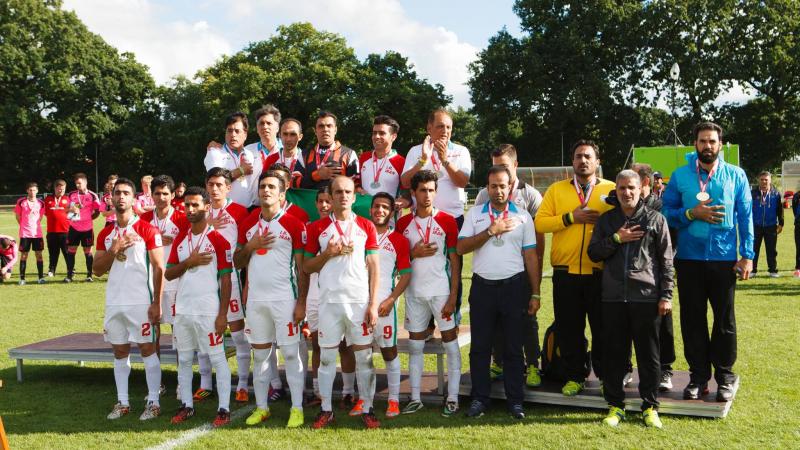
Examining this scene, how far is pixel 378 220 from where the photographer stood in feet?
18.7

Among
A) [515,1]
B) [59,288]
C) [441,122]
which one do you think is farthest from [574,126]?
→ [441,122]

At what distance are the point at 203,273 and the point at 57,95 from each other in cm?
5230

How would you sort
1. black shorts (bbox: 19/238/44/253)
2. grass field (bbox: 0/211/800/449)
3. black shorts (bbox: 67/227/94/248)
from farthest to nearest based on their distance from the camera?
black shorts (bbox: 67/227/94/248) < black shorts (bbox: 19/238/44/253) < grass field (bbox: 0/211/800/449)

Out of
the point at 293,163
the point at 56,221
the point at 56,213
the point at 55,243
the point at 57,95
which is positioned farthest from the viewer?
the point at 57,95

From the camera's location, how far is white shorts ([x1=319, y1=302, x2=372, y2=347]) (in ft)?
17.7

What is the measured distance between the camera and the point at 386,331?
5664mm

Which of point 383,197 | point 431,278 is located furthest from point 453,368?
point 383,197

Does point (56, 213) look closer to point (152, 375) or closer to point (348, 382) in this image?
point (152, 375)

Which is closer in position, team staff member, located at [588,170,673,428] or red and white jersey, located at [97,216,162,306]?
team staff member, located at [588,170,673,428]

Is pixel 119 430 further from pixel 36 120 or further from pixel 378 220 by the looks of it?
pixel 36 120

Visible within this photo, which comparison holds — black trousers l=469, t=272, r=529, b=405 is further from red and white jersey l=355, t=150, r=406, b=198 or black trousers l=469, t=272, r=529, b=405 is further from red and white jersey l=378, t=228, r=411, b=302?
red and white jersey l=355, t=150, r=406, b=198

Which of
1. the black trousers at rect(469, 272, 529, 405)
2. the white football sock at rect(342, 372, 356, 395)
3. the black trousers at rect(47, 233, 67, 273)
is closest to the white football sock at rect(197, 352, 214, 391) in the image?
the white football sock at rect(342, 372, 356, 395)

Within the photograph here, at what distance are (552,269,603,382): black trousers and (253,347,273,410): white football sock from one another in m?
2.48

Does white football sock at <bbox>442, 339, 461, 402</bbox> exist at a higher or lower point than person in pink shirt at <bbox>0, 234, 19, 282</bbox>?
lower
